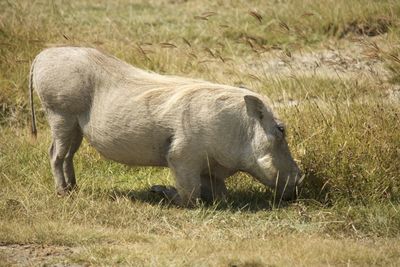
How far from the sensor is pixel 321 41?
9930 mm

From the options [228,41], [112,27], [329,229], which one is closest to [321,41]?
[228,41]

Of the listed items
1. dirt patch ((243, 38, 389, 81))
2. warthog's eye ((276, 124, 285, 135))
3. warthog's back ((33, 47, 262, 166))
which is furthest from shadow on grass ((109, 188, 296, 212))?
dirt patch ((243, 38, 389, 81))

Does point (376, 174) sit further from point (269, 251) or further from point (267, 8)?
point (267, 8)

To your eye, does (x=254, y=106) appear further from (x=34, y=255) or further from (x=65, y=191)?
(x=34, y=255)

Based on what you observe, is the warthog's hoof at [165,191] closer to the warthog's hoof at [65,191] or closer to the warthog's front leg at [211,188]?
the warthog's front leg at [211,188]

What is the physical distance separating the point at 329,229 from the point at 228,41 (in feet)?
16.5

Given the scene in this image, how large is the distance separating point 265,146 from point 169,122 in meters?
0.70

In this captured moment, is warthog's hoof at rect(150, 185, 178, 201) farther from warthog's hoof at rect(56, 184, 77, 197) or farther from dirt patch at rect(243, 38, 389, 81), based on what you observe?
dirt patch at rect(243, 38, 389, 81)

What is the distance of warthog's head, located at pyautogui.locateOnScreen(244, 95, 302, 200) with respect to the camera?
18.7 feet

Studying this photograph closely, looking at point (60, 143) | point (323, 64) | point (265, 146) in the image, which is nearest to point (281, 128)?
point (265, 146)

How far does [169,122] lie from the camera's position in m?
5.69

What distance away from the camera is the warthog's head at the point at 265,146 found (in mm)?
5715

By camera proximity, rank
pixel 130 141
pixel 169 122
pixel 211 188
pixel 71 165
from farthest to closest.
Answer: pixel 71 165
pixel 211 188
pixel 130 141
pixel 169 122

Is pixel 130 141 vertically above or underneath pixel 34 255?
above
